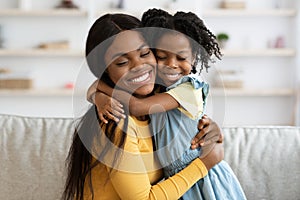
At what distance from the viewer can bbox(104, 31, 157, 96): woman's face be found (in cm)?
140

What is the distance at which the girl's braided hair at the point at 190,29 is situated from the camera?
152 cm

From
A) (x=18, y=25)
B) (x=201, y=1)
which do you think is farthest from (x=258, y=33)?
(x=18, y=25)

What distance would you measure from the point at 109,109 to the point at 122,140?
0.29 ft

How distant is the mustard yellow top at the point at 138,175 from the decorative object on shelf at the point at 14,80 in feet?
12.4

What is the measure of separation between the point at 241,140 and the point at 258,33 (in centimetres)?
356

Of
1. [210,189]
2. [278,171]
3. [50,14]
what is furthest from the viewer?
[50,14]

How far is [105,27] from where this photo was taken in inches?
56.1

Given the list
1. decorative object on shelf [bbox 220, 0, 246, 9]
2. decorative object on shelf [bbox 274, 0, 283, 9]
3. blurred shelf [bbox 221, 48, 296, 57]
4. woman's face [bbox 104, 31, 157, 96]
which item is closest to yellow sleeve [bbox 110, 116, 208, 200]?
woman's face [bbox 104, 31, 157, 96]

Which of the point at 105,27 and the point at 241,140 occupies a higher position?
the point at 105,27

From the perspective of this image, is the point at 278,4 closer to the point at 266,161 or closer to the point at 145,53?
the point at 266,161

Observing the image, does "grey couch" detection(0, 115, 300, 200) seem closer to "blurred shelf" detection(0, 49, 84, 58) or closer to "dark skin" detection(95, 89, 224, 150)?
"dark skin" detection(95, 89, 224, 150)

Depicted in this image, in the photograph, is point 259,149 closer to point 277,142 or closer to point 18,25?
point 277,142

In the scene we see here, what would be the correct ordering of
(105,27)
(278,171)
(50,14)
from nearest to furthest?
(105,27)
(278,171)
(50,14)

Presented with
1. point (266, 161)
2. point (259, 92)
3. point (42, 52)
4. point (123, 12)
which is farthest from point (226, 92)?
point (266, 161)
